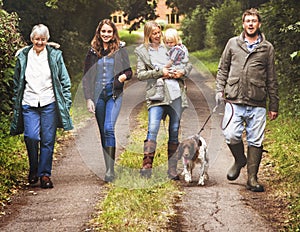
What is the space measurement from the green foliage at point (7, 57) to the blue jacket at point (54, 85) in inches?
101

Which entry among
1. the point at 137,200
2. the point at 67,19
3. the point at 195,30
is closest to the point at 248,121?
the point at 137,200

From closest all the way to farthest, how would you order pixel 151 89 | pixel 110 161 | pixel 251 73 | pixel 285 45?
pixel 251 73
pixel 151 89
pixel 110 161
pixel 285 45

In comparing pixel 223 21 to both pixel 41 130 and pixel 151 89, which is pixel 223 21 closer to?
pixel 151 89

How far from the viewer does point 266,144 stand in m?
11.6

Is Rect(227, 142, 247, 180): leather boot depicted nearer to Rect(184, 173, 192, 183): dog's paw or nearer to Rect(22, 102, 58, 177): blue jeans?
Rect(184, 173, 192, 183): dog's paw

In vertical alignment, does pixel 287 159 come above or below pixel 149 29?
below

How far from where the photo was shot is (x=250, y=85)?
26.5 ft

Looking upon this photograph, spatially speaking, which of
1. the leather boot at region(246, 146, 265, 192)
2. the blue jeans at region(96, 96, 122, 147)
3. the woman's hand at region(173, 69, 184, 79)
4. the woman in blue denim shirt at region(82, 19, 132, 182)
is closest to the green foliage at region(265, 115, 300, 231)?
the leather boot at region(246, 146, 265, 192)

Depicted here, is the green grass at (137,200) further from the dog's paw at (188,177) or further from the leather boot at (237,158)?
the leather boot at (237,158)

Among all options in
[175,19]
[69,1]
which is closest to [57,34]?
[69,1]

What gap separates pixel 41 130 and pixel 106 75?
3.59 feet

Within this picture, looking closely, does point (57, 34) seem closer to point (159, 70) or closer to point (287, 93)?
point (287, 93)

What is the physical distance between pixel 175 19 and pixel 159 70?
70854 mm

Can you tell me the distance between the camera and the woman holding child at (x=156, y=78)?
854cm
